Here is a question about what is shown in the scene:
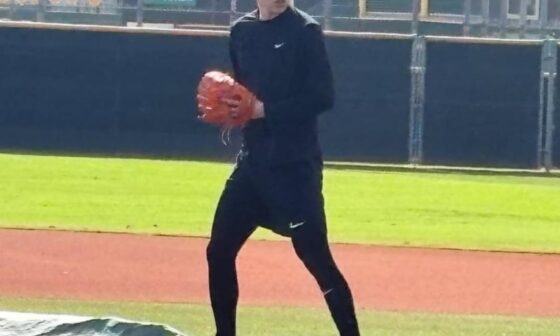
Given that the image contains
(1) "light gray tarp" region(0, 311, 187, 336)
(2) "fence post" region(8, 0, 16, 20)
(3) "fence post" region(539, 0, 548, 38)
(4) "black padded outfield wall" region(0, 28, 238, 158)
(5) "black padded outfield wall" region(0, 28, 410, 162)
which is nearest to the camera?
(1) "light gray tarp" region(0, 311, 187, 336)

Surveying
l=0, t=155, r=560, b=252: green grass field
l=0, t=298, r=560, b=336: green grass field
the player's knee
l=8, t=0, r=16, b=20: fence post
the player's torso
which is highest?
the player's torso

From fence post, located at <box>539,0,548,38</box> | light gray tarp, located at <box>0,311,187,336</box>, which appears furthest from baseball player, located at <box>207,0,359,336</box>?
fence post, located at <box>539,0,548,38</box>

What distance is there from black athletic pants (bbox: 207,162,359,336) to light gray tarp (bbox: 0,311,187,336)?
755 mm

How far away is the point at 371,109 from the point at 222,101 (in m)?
17.8

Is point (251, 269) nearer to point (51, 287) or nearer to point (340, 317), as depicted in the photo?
point (51, 287)

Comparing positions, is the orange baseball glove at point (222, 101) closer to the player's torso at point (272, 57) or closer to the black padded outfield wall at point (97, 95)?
the player's torso at point (272, 57)

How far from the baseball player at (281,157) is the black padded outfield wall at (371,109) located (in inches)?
683

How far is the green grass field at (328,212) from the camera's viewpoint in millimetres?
8711

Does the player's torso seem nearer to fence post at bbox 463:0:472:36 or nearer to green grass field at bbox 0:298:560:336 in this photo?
green grass field at bbox 0:298:560:336

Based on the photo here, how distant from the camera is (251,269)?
11422 millimetres

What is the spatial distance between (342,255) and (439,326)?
12.8ft

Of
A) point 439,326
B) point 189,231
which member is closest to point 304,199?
point 439,326

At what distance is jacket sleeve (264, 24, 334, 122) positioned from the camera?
6.56 m

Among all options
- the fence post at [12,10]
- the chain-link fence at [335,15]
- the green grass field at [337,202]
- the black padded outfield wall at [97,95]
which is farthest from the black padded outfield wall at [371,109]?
the fence post at [12,10]
